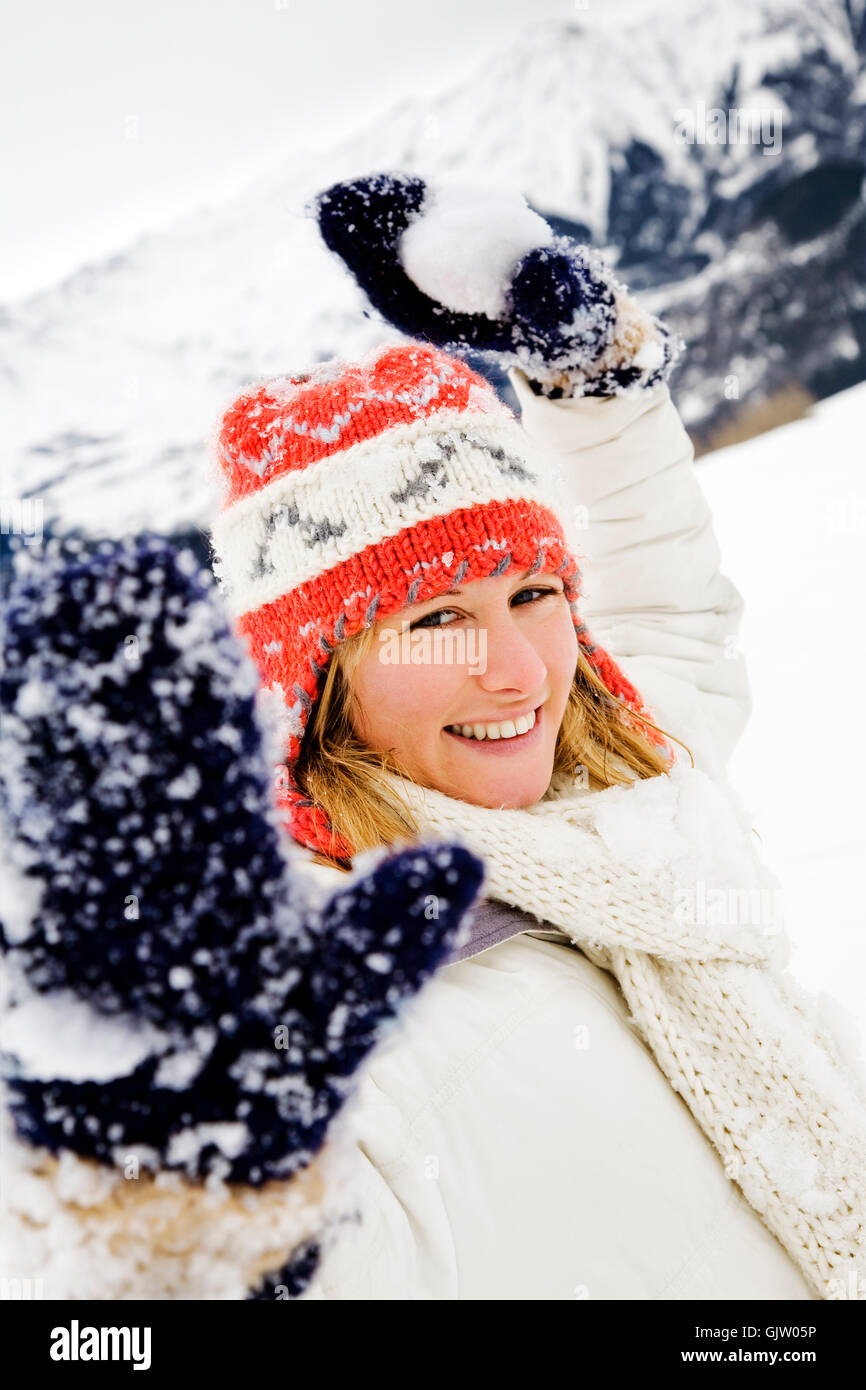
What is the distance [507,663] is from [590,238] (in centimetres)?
2958

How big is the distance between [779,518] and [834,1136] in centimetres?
626

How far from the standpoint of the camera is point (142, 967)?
1.78 feet

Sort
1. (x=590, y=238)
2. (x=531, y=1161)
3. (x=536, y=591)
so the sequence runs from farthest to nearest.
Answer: (x=590, y=238)
(x=536, y=591)
(x=531, y=1161)

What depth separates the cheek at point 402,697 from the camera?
1.17 meters

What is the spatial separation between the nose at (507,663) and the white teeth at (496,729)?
0.04m

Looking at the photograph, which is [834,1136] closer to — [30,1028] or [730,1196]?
[730,1196]

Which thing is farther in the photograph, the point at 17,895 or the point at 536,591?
the point at 536,591

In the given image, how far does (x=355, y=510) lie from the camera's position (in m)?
1.19

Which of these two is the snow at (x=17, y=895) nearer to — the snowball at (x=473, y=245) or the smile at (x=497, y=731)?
the smile at (x=497, y=731)

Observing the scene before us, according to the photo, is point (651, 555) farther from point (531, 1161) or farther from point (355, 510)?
point (531, 1161)
